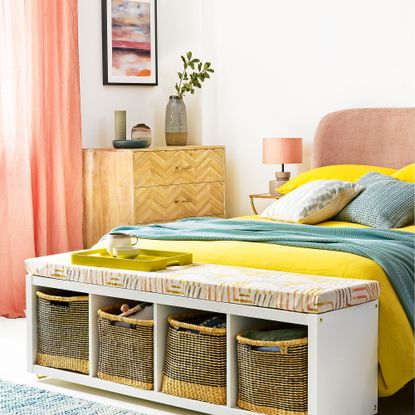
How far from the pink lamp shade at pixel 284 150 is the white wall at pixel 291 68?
27 cm

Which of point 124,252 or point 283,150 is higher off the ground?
point 283,150

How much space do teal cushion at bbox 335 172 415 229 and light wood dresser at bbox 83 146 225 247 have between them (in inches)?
57.0

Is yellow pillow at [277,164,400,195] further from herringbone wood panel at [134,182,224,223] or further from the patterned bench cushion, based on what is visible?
the patterned bench cushion

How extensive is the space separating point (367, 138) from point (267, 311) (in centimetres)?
258

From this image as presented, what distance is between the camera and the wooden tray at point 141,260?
333cm

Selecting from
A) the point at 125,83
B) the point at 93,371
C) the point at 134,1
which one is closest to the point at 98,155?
the point at 125,83

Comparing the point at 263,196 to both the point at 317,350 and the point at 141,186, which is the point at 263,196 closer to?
the point at 141,186

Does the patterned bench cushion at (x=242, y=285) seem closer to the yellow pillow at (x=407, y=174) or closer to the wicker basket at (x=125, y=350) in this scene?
the wicker basket at (x=125, y=350)

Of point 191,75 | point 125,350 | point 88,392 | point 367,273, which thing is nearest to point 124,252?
point 125,350

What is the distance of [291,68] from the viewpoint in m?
5.77

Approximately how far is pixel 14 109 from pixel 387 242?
8.33 ft

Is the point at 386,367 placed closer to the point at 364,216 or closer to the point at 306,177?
the point at 364,216

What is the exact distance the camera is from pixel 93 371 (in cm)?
347

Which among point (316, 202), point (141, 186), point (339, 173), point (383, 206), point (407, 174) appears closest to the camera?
point (383, 206)
